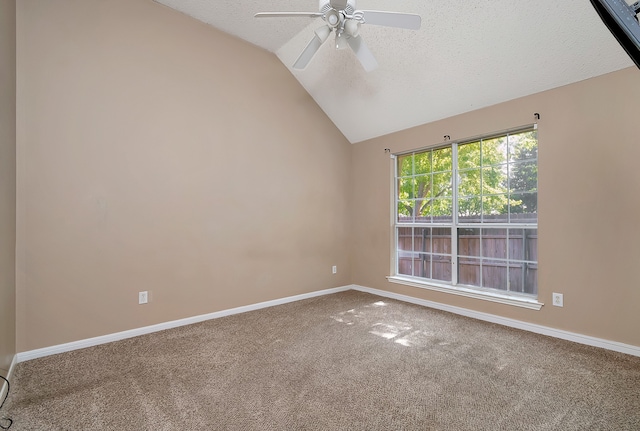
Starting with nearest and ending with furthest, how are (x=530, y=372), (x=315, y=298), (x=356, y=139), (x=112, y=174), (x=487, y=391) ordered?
1. (x=487, y=391)
2. (x=530, y=372)
3. (x=112, y=174)
4. (x=315, y=298)
5. (x=356, y=139)

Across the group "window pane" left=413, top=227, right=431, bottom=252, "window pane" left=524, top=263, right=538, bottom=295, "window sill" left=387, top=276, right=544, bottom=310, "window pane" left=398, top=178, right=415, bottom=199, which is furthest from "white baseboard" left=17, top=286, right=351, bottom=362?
"window pane" left=524, top=263, right=538, bottom=295

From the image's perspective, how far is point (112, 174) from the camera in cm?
267

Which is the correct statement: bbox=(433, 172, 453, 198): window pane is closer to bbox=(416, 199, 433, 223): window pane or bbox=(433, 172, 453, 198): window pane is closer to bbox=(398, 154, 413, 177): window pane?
bbox=(416, 199, 433, 223): window pane

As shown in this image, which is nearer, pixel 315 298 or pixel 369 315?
pixel 369 315

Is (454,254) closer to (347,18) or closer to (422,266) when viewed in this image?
(422,266)

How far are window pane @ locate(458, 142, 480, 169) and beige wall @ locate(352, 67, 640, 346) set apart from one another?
1.07ft

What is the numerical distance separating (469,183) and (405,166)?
37.3 inches

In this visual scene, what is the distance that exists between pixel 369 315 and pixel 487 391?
159 centimetres

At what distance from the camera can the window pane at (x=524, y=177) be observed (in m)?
2.95

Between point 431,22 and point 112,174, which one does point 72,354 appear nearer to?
point 112,174

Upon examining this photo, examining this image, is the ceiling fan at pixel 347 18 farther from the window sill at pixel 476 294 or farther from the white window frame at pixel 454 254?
the window sill at pixel 476 294

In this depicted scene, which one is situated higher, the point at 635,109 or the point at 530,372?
the point at 635,109

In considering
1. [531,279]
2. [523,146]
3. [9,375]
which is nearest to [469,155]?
[523,146]

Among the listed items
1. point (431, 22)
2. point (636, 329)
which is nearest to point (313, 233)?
point (431, 22)
